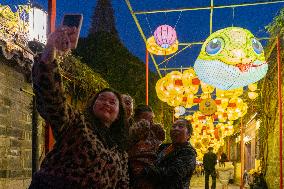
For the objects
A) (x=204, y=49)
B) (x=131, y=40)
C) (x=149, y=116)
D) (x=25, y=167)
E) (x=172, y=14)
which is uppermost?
(x=131, y=40)

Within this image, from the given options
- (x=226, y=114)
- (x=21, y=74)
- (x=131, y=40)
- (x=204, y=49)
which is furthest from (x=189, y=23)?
(x=131, y=40)

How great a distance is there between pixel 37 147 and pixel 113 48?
46.4 ft

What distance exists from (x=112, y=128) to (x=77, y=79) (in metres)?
7.28

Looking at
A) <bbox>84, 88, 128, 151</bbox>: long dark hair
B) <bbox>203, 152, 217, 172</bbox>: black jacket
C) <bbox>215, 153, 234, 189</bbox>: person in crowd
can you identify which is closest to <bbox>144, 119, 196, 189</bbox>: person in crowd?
<bbox>84, 88, 128, 151</bbox>: long dark hair

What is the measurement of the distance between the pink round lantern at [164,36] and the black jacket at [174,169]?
7.37m

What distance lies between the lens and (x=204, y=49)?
7895 millimetres

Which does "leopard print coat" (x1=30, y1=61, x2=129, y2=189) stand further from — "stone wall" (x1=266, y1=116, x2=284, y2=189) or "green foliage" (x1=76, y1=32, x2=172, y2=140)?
"green foliage" (x1=76, y1=32, x2=172, y2=140)

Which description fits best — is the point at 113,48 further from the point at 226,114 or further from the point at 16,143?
the point at 16,143

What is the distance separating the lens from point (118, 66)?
19.9 m

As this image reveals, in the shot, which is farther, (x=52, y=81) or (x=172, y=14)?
(x=172, y=14)

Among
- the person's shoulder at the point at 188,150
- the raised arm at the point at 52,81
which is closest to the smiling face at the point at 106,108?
the raised arm at the point at 52,81

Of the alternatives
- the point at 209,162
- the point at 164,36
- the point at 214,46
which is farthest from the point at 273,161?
the point at 214,46

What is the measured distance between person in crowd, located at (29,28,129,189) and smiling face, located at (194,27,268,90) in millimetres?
5189

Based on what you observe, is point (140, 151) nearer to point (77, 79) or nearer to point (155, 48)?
point (77, 79)
